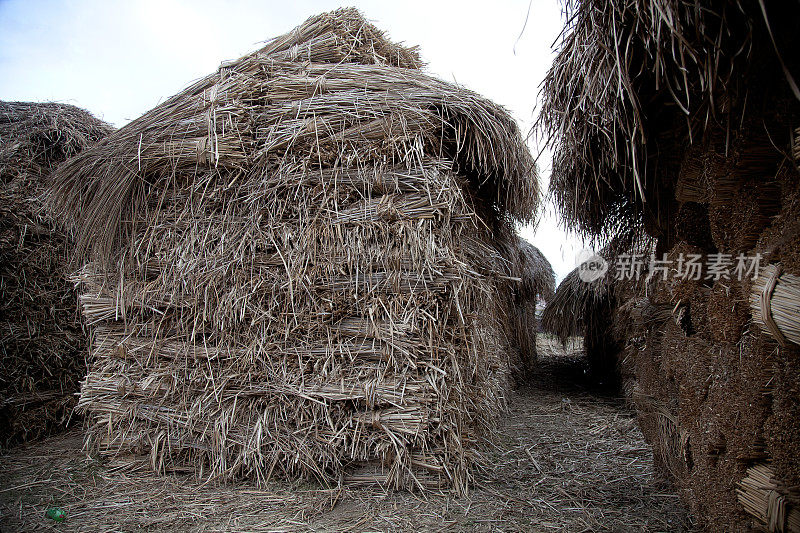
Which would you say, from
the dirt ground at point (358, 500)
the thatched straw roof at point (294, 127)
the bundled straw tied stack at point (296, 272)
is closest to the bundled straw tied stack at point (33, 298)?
the dirt ground at point (358, 500)

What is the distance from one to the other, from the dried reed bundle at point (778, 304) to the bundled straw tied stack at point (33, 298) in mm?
5802

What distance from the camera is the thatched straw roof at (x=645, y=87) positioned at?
1.57 metres

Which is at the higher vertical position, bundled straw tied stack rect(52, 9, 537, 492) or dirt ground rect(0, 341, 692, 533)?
bundled straw tied stack rect(52, 9, 537, 492)

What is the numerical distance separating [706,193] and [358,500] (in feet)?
8.68

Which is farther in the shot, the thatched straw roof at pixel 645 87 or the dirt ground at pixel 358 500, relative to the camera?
the dirt ground at pixel 358 500

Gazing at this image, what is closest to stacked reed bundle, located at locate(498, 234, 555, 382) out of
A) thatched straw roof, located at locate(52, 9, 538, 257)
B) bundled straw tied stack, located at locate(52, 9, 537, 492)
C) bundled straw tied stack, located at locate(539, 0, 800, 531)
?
thatched straw roof, located at locate(52, 9, 538, 257)

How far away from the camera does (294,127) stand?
3219mm

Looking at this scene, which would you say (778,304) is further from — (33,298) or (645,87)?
(33,298)

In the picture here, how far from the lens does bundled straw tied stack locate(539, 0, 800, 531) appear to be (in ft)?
5.09

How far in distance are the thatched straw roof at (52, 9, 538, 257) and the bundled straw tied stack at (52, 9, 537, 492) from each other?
16 mm

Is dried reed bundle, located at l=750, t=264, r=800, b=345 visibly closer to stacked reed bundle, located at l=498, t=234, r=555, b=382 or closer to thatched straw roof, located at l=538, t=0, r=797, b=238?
thatched straw roof, located at l=538, t=0, r=797, b=238

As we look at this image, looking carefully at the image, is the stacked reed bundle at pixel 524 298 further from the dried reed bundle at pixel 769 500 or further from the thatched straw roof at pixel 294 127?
the dried reed bundle at pixel 769 500

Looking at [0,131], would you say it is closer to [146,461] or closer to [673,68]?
[146,461]

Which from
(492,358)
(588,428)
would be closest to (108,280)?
(492,358)
